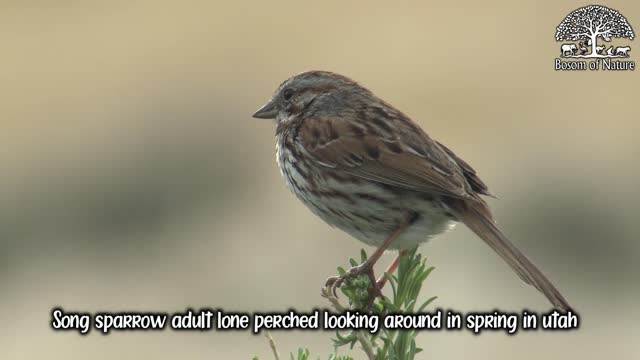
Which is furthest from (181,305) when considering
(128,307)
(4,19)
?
(4,19)

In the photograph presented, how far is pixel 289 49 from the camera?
24234mm

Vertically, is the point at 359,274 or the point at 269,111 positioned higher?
the point at 269,111

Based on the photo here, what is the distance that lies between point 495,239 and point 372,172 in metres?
0.80

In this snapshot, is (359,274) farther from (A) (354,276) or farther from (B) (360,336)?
(B) (360,336)

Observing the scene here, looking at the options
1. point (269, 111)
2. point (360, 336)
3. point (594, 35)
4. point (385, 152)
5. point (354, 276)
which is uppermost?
point (594, 35)

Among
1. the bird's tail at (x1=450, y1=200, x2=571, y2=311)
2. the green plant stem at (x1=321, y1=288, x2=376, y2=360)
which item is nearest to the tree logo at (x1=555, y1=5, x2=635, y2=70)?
the bird's tail at (x1=450, y1=200, x2=571, y2=311)

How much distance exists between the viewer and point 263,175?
16.9 metres

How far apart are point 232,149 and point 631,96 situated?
6.87 m

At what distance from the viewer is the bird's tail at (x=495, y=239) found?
4848 millimetres

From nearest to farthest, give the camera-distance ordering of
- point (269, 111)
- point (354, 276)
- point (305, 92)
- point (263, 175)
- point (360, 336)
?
point (360, 336) < point (354, 276) < point (305, 92) < point (269, 111) < point (263, 175)

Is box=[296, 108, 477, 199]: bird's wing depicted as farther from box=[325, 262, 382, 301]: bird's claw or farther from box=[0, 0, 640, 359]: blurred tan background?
box=[0, 0, 640, 359]: blurred tan background

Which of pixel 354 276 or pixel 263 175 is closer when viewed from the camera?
pixel 354 276

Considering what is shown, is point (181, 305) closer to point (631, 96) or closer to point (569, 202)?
point (569, 202)

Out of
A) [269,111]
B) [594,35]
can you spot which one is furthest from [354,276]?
[594,35]
